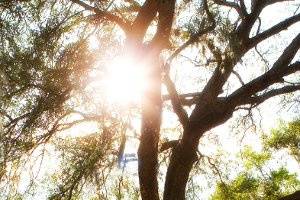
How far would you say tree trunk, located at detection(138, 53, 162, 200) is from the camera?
6215 millimetres

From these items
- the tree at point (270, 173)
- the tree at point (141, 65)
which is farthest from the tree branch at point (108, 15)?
the tree at point (270, 173)

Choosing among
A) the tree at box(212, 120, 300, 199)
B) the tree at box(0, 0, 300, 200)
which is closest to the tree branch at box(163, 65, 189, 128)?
the tree at box(0, 0, 300, 200)

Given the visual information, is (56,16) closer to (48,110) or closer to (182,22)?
(48,110)

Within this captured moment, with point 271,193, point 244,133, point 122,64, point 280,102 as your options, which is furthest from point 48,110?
point 271,193

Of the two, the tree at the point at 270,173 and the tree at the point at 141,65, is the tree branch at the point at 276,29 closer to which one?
the tree at the point at 141,65

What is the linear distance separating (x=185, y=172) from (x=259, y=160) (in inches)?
985

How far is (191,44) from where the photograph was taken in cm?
634

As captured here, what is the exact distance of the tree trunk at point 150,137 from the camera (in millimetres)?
6215

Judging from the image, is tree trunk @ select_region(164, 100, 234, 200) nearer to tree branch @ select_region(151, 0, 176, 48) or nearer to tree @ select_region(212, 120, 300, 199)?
tree branch @ select_region(151, 0, 176, 48)

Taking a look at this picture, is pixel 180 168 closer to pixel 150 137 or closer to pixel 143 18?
pixel 150 137

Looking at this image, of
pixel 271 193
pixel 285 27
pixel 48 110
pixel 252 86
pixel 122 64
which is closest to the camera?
pixel 48 110

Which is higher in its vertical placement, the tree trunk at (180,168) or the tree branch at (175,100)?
the tree branch at (175,100)

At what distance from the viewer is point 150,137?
6227mm

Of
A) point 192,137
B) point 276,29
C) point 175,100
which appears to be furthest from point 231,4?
point 192,137
